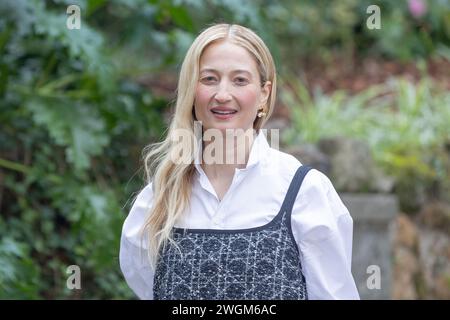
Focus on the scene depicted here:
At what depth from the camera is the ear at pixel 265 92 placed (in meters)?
2.39

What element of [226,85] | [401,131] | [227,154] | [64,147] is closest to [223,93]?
[226,85]

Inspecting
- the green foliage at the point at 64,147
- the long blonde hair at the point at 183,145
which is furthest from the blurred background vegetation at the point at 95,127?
the long blonde hair at the point at 183,145

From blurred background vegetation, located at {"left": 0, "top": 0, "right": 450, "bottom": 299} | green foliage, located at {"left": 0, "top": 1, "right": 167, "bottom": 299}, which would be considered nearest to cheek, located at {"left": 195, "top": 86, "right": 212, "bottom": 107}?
blurred background vegetation, located at {"left": 0, "top": 0, "right": 450, "bottom": 299}

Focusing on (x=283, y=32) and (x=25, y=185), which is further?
(x=283, y=32)

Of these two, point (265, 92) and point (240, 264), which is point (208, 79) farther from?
point (240, 264)

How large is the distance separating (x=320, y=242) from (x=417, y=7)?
531cm

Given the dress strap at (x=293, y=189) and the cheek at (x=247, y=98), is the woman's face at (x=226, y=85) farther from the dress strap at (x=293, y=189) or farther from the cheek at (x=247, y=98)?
the dress strap at (x=293, y=189)

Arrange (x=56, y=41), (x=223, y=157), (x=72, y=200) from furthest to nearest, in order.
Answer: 1. (x=56, y=41)
2. (x=72, y=200)
3. (x=223, y=157)

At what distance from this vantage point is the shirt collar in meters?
2.29

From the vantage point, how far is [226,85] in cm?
227

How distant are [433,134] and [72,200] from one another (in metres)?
2.19

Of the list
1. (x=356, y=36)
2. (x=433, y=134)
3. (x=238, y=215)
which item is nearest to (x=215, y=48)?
(x=238, y=215)

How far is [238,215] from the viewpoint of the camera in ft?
7.36

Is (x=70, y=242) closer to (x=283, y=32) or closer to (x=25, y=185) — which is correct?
(x=25, y=185)
